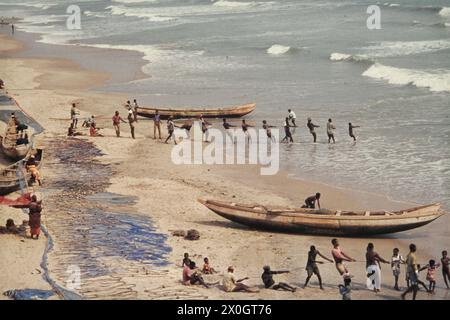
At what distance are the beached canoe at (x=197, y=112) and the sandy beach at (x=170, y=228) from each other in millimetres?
545

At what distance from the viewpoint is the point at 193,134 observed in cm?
3378

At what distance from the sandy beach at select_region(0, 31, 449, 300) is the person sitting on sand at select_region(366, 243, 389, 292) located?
0.66 ft

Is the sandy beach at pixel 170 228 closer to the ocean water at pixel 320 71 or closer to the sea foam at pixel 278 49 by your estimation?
the ocean water at pixel 320 71

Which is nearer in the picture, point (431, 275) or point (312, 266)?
point (431, 275)

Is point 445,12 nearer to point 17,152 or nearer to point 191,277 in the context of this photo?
point 17,152

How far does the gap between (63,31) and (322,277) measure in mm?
61239

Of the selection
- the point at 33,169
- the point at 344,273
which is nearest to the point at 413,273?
the point at 344,273

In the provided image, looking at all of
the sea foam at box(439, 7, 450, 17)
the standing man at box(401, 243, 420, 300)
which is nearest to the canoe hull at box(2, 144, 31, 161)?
the standing man at box(401, 243, 420, 300)

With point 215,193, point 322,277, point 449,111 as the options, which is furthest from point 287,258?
point 449,111

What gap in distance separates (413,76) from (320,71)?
6465mm

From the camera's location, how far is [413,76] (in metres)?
45.5

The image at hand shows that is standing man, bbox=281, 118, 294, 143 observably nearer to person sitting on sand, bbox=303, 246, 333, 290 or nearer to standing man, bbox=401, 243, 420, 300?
person sitting on sand, bbox=303, 246, 333, 290

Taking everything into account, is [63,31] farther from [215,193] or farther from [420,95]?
[215,193]

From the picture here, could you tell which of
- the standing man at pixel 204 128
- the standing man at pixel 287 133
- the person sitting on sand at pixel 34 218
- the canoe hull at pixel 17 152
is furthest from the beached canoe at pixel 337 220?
the standing man at pixel 204 128
